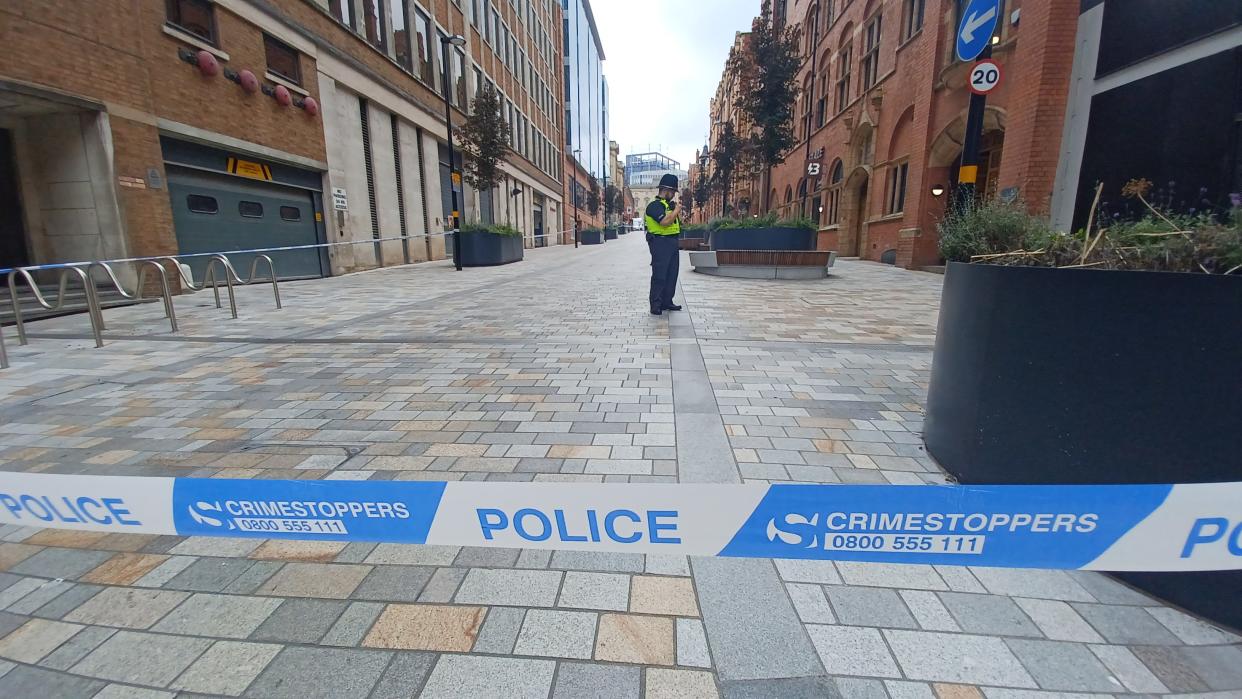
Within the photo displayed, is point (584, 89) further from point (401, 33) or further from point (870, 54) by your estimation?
point (870, 54)

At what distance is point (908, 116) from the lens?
1736cm

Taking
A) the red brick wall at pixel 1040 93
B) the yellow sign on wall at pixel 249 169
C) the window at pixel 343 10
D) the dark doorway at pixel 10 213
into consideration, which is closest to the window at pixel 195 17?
the yellow sign on wall at pixel 249 169

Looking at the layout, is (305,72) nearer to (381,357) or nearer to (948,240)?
(381,357)

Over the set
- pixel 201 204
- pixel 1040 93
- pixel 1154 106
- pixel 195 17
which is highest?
pixel 195 17

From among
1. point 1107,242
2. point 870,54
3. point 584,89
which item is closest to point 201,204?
point 1107,242

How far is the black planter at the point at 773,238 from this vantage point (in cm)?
1494

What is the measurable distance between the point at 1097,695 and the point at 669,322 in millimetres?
6147

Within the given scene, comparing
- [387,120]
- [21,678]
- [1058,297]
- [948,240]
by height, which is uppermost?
[387,120]

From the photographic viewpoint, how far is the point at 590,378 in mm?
4863

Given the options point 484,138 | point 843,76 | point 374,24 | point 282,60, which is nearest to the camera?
point 282,60

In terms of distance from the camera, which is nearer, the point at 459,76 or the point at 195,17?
the point at 195,17

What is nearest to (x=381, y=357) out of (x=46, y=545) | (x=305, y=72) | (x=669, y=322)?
(x=46, y=545)

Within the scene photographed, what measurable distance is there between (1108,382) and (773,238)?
13726 millimetres

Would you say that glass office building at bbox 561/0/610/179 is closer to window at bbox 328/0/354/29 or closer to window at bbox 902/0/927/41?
window at bbox 328/0/354/29
